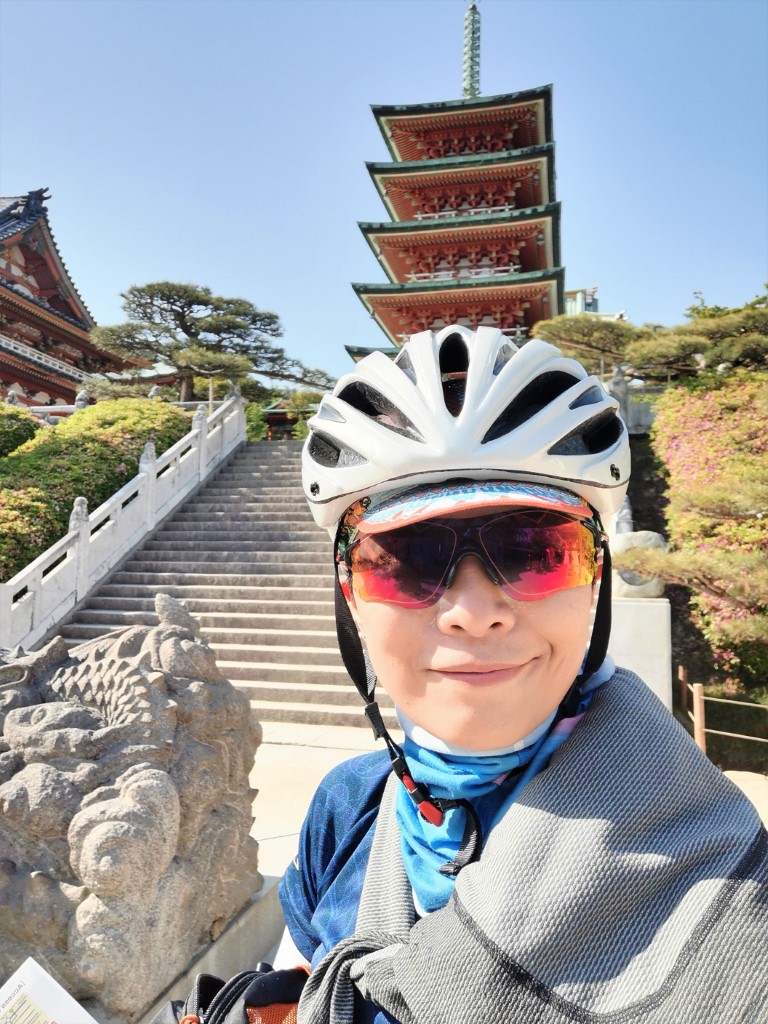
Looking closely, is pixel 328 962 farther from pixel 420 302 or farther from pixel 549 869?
pixel 420 302

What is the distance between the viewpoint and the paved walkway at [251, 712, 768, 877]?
420 centimetres

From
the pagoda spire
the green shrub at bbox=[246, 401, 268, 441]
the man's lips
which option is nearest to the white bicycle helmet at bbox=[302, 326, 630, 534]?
the man's lips

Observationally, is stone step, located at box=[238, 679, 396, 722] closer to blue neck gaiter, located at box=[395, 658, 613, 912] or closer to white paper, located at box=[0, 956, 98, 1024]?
white paper, located at box=[0, 956, 98, 1024]

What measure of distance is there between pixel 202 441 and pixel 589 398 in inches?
513

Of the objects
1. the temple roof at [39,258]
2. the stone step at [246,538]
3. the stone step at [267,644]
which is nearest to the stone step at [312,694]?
the stone step at [267,644]

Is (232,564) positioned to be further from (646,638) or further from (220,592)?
(646,638)

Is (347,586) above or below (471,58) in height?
below

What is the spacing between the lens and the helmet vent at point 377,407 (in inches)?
45.0

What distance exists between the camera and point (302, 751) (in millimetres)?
6203

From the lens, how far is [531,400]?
4.11 feet

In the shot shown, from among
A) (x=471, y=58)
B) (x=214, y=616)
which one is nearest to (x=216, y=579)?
(x=214, y=616)

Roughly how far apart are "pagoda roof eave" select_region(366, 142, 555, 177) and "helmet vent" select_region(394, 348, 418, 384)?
61.2 ft

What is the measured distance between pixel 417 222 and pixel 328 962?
61.2 ft

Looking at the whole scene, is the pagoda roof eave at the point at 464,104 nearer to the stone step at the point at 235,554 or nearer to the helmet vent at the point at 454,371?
the stone step at the point at 235,554
